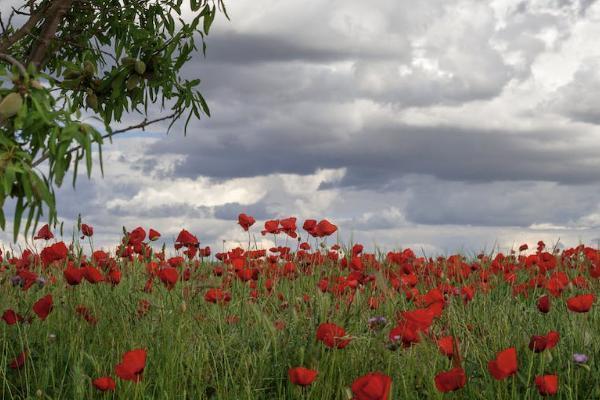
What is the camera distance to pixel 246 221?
211 inches

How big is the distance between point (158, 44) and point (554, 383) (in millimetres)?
2721

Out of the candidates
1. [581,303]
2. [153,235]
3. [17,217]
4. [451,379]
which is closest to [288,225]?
[153,235]

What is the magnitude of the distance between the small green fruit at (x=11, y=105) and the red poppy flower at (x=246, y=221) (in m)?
2.96

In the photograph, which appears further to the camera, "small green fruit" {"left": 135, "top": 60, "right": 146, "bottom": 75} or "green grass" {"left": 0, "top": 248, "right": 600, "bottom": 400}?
"small green fruit" {"left": 135, "top": 60, "right": 146, "bottom": 75}

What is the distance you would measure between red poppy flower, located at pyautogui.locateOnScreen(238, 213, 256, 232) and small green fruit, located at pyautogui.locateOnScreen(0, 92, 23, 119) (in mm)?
2963

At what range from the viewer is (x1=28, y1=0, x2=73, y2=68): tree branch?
13.2 feet

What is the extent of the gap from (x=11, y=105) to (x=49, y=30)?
69.5 inches

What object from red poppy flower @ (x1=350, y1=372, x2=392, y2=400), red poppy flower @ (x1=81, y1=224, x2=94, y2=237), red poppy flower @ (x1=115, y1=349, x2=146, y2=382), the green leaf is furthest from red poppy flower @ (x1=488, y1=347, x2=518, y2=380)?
red poppy flower @ (x1=81, y1=224, x2=94, y2=237)

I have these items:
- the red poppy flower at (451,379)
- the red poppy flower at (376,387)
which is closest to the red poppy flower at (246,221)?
the red poppy flower at (451,379)

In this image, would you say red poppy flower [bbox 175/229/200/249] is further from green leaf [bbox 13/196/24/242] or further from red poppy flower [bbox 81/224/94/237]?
green leaf [bbox 13/196/24/242]

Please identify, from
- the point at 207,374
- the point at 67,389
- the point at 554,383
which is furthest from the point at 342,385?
the point at 67,389

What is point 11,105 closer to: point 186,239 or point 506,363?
point 506,363

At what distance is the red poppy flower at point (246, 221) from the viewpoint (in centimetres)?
534

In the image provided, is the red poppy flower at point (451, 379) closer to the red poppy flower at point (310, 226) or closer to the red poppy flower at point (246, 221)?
the red poppy flower at point (310, 226)
